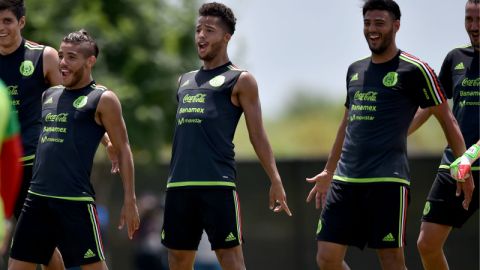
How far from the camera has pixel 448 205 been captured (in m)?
9.59

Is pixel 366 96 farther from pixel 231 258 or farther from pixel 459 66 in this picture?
pixel 231 258

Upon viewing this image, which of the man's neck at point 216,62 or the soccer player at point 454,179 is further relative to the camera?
the soccer player at point 454,179

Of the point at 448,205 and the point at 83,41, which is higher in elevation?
the point at 83,41

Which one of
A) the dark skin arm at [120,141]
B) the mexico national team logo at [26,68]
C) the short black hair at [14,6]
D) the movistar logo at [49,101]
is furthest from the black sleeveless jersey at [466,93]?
the short black hair at [14,6]

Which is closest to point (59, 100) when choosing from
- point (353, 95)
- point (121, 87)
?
point (353, 95)

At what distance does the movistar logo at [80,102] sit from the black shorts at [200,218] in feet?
3.27

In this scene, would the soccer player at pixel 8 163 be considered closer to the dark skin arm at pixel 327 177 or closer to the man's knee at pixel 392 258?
the man's knee at pixel 392 258

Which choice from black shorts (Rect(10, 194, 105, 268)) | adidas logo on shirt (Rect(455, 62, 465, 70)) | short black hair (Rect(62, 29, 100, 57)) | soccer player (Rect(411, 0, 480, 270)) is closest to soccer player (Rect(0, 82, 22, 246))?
black shorts (Rect(10, 194, 105, 268))

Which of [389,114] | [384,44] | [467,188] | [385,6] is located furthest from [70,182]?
[467,188]

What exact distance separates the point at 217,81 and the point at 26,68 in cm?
176

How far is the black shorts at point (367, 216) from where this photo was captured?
349 inches

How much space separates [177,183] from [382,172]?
166 centimetres

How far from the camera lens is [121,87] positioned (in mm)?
17656

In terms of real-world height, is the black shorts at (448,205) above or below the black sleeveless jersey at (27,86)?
below
